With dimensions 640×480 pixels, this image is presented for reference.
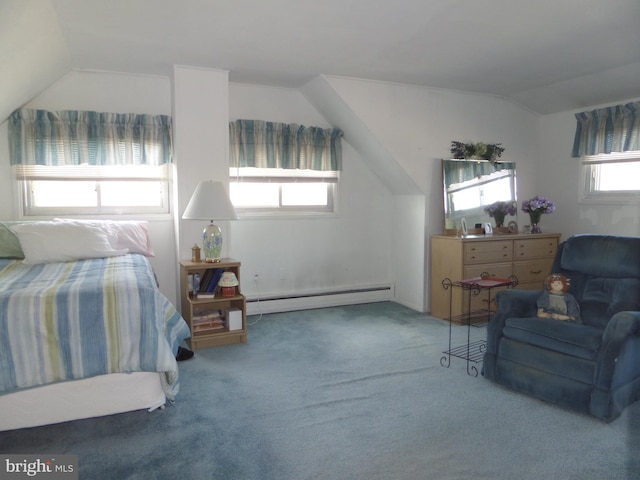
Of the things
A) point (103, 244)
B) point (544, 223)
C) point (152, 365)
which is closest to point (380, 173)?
point (544, 223)

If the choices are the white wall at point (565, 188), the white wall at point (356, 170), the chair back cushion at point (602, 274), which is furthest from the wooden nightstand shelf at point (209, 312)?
the white wall at point (565, 188)

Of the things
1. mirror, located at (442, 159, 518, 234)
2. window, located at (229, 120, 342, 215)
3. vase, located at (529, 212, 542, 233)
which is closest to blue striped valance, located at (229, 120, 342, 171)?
window, located at (229, 120, 342, 215)

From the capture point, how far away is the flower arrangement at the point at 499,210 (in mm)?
4816

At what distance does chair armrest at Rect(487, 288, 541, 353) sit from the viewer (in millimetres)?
2912

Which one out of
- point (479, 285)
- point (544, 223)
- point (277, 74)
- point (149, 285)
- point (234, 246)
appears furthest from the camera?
point (544, 223)

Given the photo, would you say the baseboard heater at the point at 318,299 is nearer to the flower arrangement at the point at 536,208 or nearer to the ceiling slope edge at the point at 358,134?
the ceiling slope edge at the point at 358,134

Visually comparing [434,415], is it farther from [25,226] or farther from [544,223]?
[544,223]

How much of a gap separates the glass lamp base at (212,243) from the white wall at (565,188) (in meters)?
3.80

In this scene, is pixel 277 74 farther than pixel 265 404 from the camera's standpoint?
Yes

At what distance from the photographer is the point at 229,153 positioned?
422cm

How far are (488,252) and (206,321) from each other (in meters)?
2.68

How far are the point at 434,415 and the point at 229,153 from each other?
2893mm

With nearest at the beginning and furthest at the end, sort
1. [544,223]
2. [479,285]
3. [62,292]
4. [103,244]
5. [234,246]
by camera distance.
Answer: [62,292]
[479,285]
[103,244]
[234,246]
[544,223]

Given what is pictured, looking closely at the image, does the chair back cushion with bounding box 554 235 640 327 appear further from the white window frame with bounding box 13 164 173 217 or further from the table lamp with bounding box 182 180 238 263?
the white window frame with bounding box 13 164 173 217
